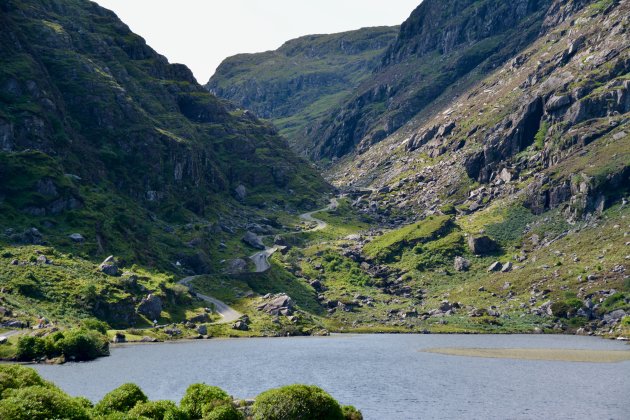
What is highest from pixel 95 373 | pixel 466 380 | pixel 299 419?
pixel 299 419

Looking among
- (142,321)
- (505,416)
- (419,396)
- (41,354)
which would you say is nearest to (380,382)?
(419,396)

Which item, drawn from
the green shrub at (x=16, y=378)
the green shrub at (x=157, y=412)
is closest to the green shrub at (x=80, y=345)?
the green shrub at (x=16, y=378)

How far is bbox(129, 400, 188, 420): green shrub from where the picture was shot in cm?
5747

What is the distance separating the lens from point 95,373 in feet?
391

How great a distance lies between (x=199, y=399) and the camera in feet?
204

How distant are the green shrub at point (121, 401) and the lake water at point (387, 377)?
32523mm

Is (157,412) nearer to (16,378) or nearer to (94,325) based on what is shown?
(16,378)

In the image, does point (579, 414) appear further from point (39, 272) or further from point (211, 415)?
point (39, 272)

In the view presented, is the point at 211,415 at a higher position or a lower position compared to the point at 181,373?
higher

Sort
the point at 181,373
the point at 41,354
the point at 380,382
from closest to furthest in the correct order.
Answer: the point at 380,382
the point at 181,373
the point at 41,354

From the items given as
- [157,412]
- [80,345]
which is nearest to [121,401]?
[157,412]

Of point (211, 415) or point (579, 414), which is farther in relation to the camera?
point (579, 414)

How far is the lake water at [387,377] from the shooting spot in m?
90.2

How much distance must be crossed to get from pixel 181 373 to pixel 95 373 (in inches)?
613
